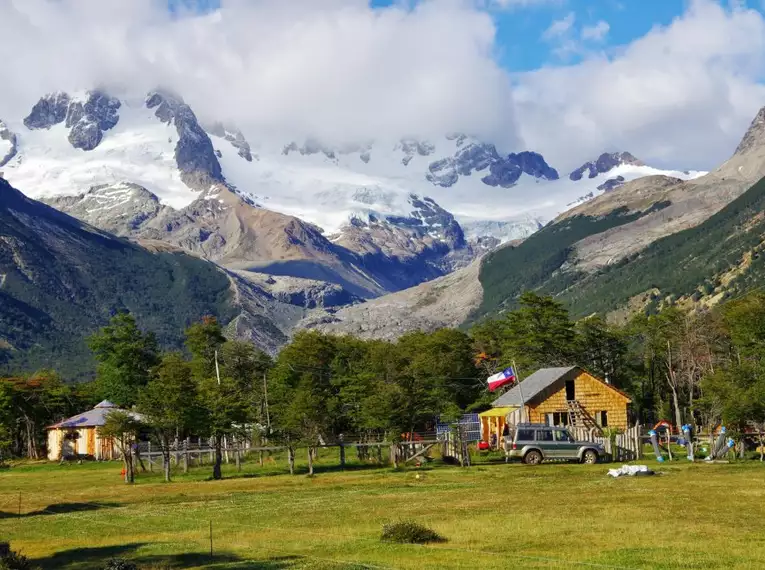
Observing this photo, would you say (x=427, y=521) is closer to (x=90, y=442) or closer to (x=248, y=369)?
(x=90, y=442)

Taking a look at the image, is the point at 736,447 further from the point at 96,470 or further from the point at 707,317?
the point at 707,317

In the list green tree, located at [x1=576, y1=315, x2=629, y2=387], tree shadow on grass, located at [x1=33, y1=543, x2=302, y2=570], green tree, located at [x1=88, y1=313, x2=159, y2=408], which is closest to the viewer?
tree shadow on grass, located at [x1=33, y1=543, x2=302, y2=570]

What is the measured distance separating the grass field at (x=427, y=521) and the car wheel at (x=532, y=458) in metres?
3.75

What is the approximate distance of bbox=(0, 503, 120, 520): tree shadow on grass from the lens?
3819cm

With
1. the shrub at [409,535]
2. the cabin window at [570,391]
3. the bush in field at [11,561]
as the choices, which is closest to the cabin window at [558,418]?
the cabin window at [570,391]

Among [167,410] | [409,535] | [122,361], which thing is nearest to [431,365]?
[122,361]

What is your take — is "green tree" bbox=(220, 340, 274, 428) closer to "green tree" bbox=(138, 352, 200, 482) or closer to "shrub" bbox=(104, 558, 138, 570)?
"green tree" bbox=(138, 352, 200, 482)

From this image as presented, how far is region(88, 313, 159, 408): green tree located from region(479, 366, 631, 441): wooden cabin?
46.5m

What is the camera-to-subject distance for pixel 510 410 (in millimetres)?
80375

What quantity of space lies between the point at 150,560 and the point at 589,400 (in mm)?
62273

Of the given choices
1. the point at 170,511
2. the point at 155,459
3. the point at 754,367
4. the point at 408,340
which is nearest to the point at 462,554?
the point at 170,511

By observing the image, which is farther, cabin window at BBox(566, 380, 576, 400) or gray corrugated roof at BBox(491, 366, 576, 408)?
cabin window at BBox(566, 380, 576, 400)

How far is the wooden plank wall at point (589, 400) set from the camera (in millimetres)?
80438

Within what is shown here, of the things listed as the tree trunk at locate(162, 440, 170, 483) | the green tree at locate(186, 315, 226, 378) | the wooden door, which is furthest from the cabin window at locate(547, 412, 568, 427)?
the wooden door
